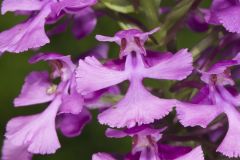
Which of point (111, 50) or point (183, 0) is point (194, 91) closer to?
point (183, 0)

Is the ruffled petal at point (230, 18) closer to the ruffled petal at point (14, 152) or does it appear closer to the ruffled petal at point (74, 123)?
the ruffled petal at point (74, 123)

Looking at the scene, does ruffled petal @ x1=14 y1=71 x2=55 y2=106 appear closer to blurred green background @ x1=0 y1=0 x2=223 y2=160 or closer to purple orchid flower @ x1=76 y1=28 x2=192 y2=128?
purple orchid flower @ x1=76 y1=28 x2=192 y2=128

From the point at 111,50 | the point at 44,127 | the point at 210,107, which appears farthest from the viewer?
the point at 111,50

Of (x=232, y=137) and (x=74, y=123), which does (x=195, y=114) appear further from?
(x=74, y=123)

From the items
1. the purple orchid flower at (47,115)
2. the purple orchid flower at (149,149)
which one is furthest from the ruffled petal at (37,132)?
the purple orchid flower at (149,149)

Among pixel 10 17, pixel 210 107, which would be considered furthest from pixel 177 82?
pixel 10 17

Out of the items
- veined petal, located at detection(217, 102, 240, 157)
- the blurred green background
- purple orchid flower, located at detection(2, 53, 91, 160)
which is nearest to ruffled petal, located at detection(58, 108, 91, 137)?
purple orchid flower, located at detection(2, 53, 91, 160)
